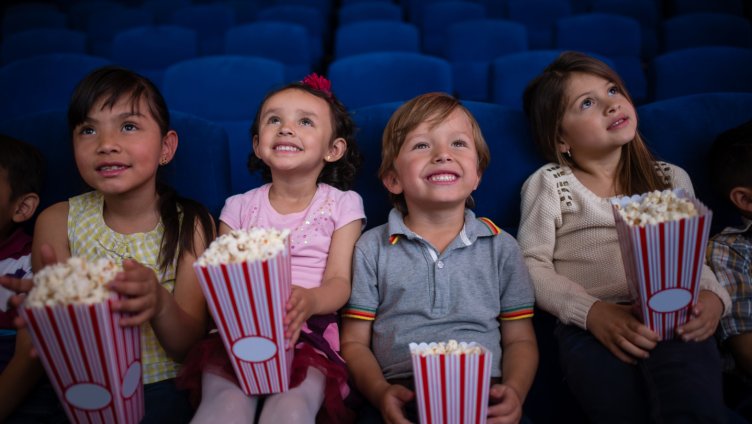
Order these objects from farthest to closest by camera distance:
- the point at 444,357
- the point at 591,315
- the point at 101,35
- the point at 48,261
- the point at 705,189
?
the point at 101,35 → the point at 705,189 → the point at 591,315 → the point at 48,261 → the point at 444,357

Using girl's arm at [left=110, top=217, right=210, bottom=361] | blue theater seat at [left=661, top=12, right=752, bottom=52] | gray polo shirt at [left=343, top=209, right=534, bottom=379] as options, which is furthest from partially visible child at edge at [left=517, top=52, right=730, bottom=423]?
blue theater seat at [left=661, top=12, right=752, bottom=52]

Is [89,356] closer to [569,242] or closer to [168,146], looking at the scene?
[168,146]

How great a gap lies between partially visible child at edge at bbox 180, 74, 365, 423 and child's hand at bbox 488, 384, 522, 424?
325 mm

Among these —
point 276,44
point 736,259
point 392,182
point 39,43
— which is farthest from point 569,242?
point 39,43

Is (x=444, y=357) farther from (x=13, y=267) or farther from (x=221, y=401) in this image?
(x=13, y=267)

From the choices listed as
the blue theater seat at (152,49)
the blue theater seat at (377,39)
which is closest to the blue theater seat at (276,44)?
the blue theater seat at (377,39)

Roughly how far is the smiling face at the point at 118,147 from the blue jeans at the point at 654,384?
1.12 metres

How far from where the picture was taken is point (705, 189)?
5.05ft

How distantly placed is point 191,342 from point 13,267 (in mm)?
564

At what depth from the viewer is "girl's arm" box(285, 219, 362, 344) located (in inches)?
39.0

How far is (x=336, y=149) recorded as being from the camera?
1.52 meters

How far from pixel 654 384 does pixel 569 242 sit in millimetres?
448

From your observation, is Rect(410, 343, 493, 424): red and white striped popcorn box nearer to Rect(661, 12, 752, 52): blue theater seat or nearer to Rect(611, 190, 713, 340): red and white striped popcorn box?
Rect(611, 190, 713, 340): red and white striped popcorn box

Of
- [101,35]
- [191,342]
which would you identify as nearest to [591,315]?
[191,342]
